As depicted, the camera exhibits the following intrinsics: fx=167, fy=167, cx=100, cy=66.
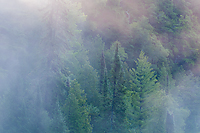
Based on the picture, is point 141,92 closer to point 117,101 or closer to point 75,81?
point 117,101

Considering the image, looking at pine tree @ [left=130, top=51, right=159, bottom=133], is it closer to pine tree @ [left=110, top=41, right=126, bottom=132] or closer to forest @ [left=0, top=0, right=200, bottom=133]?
forest @ [left=0, top=0, right=200, bottom=133]

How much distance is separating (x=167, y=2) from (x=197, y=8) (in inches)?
148

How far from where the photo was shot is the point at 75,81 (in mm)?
9312

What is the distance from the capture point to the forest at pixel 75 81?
9.07 m

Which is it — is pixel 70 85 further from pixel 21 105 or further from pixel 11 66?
pixel 11 66

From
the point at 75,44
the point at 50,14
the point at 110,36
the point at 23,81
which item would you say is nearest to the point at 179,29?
the point at 110,36

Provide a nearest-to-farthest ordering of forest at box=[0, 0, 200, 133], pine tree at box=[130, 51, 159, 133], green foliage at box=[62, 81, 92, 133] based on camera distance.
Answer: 1. green foliage at box=[62, 81, 92, 133]
2. forest at box=[0, 0, 200, 133]
3. pine tree at box=[130, 51, 159, 133]

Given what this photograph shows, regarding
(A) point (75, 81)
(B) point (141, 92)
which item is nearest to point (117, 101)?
(B) point (141, 92)

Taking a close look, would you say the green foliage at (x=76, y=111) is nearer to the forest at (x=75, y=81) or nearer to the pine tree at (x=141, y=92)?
the forest at (x=75, y=81)

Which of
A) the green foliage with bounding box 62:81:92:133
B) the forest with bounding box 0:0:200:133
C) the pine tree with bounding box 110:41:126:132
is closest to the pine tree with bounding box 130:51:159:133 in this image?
the forest with bounding box 0:0:200:133

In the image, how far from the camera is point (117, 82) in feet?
35.7

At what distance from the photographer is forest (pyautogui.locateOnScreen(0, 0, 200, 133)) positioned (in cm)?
907

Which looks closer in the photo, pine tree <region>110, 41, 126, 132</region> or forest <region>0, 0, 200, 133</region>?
forest <region>0, 0, 200, 133</region>

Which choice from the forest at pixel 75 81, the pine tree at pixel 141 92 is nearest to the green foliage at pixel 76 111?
the forest at pixel 75 81
